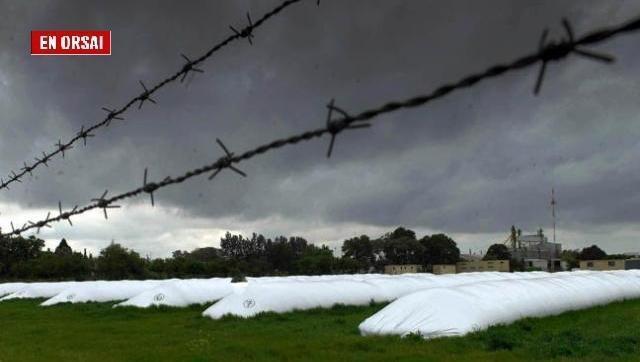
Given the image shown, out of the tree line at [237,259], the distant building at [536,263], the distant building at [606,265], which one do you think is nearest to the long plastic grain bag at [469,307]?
the tree line at [237,259]

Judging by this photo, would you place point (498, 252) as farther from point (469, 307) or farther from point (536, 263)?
point (469, 307)

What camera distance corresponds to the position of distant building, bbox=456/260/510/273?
285ft

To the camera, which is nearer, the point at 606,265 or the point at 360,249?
the point at 606,265

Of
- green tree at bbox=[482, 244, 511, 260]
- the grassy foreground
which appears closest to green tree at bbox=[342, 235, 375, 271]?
green tree at bbox=[482, 244, 511, 260]

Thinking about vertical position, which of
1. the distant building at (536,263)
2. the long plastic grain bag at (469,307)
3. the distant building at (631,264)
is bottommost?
the distant building at (536,263)

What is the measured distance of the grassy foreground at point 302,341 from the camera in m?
13.4

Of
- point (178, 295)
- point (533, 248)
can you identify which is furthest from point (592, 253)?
point (178, 295)

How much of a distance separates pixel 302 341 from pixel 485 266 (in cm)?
7843

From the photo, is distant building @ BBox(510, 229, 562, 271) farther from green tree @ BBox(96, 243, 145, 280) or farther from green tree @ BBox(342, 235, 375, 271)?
green tree @ BBox(96, 243, 145, 280)

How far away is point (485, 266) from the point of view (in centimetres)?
9075

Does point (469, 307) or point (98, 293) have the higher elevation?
point (469, 307)

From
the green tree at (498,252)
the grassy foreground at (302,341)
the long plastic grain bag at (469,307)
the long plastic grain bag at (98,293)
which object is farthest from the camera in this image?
the green tree at (498,252)

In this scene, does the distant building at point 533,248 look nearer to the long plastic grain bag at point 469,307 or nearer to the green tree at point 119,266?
the green tree at point 119,266

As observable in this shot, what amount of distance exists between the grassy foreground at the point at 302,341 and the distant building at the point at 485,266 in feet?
211
